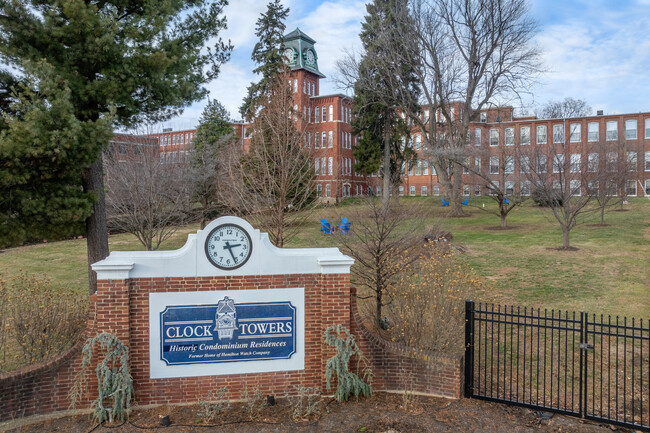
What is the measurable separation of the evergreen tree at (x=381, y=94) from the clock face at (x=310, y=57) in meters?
21.0

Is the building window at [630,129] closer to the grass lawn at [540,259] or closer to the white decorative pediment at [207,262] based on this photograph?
the grass lawn at [540,259]

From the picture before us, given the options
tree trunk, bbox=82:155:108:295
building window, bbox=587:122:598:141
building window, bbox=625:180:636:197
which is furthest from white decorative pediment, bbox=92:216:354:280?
building window, bbox=587:122:598:141

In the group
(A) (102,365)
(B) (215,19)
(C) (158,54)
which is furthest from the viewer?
(B) (215,19)

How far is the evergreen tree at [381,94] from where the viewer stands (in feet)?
108

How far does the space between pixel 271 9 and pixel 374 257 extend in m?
30.9

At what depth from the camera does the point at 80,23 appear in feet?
29.7

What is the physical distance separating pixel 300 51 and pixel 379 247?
166 ft

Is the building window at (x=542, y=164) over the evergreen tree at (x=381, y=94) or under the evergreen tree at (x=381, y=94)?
under

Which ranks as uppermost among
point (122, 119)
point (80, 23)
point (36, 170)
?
point (80, 23)

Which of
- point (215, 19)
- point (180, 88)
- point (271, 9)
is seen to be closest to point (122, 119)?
point (180, 88)

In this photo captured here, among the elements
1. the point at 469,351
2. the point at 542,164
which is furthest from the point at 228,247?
the point at 542,164

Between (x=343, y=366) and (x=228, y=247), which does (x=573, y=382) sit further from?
(x=228, y=247)

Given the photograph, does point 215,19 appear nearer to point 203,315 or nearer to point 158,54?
point 158,54

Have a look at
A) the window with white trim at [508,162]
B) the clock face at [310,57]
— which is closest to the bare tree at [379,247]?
the window with white trim at [508,162]
